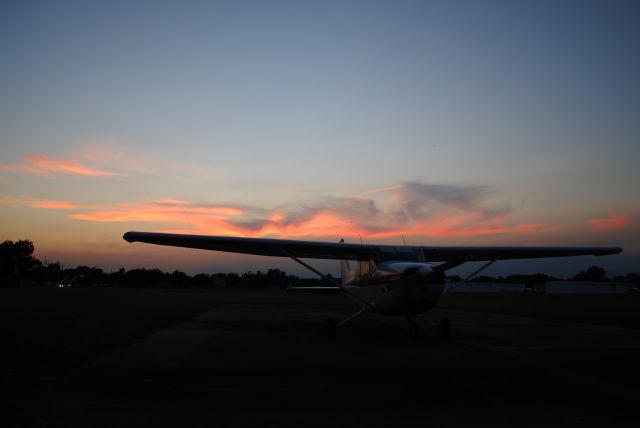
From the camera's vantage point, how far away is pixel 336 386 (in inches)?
273

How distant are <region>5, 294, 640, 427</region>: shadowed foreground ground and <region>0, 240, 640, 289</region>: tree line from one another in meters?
117

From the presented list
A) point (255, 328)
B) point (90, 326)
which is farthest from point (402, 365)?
point (90, 326)

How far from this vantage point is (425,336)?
14133mm

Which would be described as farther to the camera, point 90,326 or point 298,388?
point 90,326

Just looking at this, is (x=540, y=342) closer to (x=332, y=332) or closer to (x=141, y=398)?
(x=332, y=332)

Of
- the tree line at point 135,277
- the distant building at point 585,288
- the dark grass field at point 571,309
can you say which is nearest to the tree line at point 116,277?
the tree line at point 135,277

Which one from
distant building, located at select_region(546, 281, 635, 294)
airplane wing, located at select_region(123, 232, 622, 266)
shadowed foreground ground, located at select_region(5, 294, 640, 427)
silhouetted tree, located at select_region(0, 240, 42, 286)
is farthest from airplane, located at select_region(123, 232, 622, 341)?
silhouetted tree, located at select_region(0, 240, 42, 286)

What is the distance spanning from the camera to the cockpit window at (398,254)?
14602 mm

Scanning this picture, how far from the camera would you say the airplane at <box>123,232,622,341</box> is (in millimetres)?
Result: 12672

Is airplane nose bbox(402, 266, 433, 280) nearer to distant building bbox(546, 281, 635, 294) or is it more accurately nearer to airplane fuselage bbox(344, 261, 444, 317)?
airplane fuselage bbox(344, 261, 444, 317)

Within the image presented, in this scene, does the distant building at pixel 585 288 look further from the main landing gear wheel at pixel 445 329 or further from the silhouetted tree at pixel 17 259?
the silhouetted tree at pixel 17 259

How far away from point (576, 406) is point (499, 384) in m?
1.37

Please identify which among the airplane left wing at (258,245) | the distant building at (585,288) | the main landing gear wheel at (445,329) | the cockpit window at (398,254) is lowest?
the distant building at (585,288)

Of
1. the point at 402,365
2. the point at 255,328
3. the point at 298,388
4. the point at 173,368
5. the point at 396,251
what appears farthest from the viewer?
the point at 255,328
